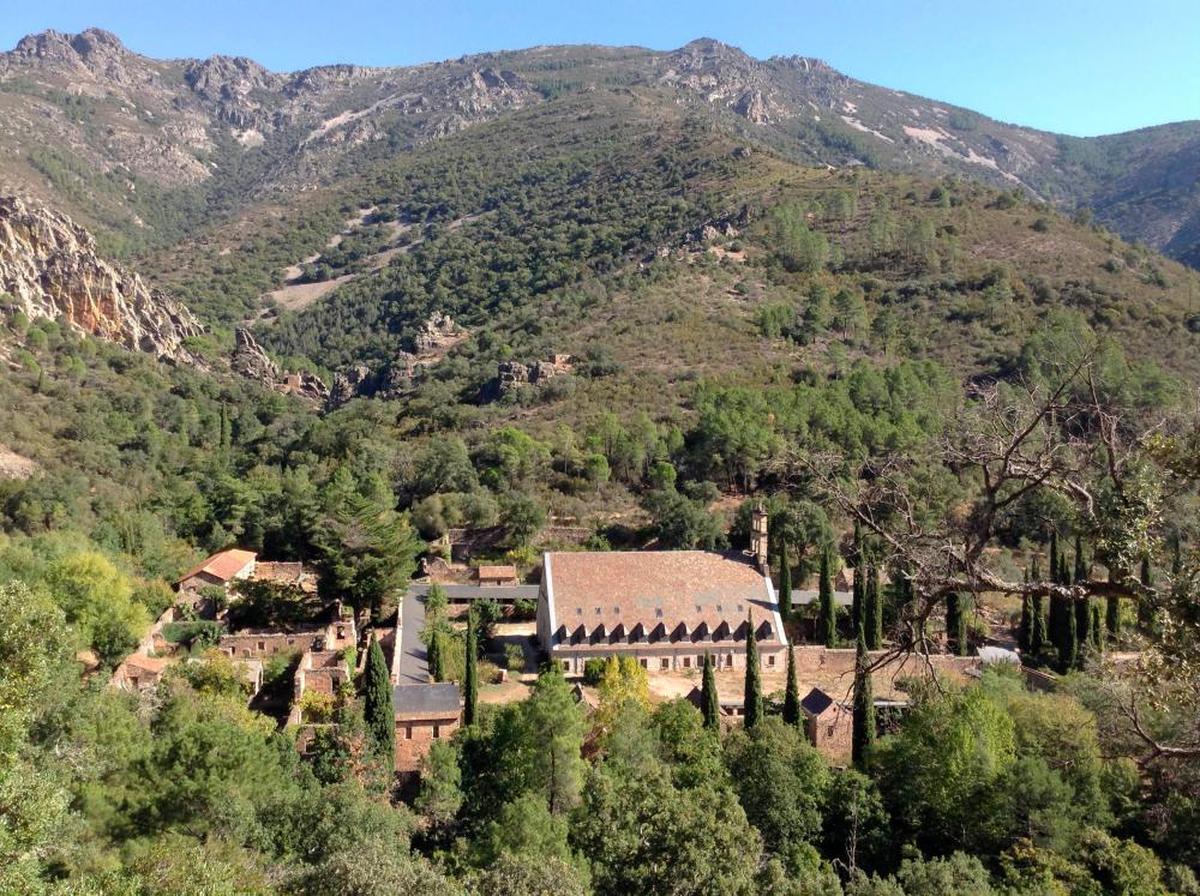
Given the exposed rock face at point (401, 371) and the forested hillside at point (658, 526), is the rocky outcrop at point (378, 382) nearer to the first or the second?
the exposed rock face at point (401, 371)

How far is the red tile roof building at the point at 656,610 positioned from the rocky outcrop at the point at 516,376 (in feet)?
103

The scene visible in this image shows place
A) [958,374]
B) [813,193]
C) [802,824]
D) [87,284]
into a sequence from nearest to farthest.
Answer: [802,824] < [958,374] < [87,284] < [813,193]

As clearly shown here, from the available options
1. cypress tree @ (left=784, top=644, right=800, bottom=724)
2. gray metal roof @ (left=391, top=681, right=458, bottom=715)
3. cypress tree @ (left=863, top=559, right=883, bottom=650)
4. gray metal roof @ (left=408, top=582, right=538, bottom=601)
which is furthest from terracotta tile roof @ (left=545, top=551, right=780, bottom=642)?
cypress tree @ (left=784, top=644, right=800, bottom=724)

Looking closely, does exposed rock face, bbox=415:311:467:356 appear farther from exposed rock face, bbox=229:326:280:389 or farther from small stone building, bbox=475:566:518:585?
small stone building, bbox=475:566:518:585

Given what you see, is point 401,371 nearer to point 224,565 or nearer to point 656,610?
point 224,565

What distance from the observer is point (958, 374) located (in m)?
68.2

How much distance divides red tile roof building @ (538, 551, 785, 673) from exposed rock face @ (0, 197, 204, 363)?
58892mm

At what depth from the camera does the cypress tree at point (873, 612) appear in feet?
117

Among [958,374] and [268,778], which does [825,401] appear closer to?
[958,374]

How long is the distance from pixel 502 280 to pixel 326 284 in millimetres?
37318

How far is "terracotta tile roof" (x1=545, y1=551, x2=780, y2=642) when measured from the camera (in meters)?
35.5

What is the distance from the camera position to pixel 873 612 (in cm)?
3634

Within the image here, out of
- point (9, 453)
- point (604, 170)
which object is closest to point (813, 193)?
point (604, 170)

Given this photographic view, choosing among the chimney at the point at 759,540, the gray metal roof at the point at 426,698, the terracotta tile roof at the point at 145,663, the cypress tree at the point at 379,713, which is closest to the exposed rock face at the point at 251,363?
the terracotta tile roof at the point at 145,663
